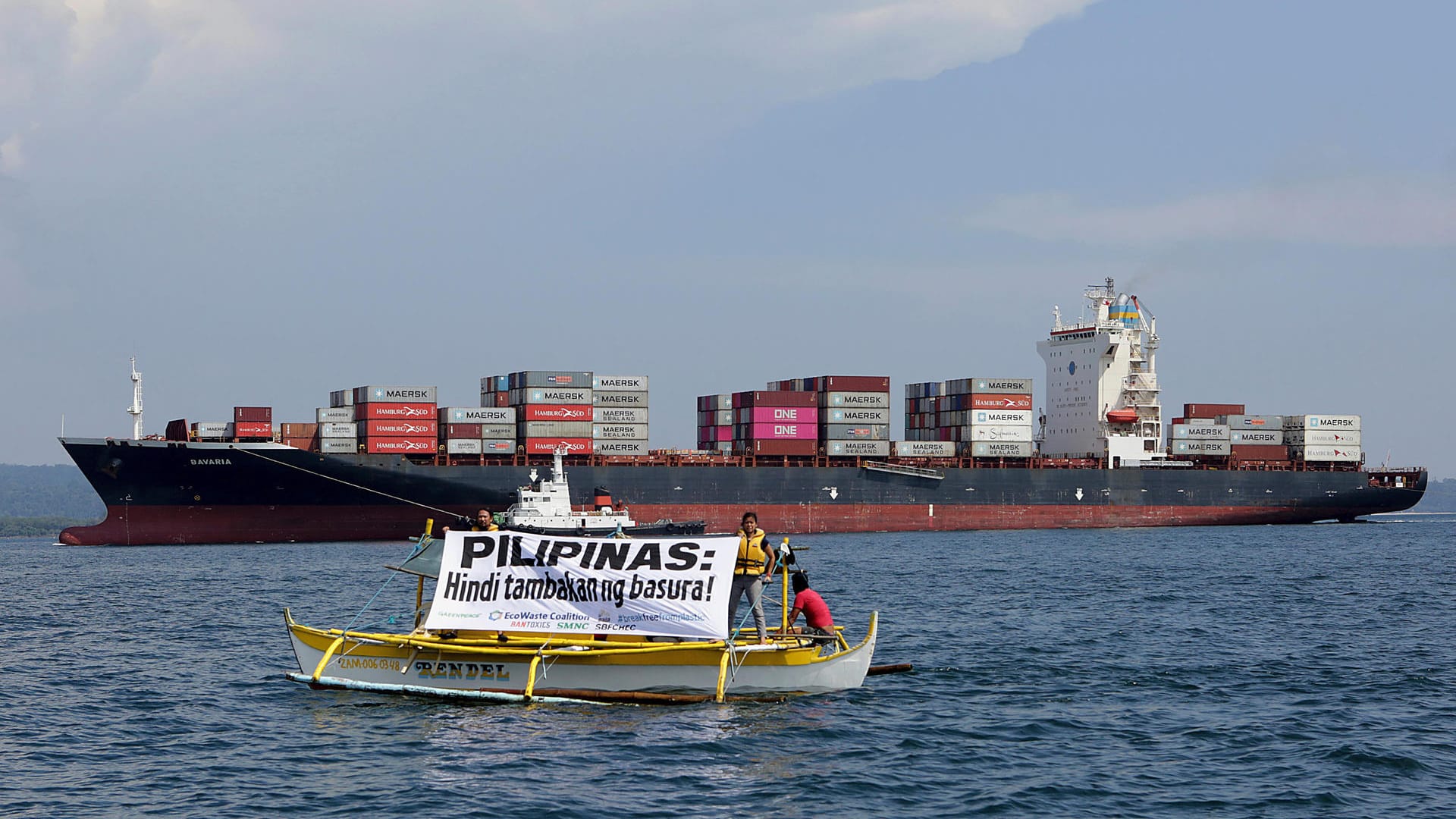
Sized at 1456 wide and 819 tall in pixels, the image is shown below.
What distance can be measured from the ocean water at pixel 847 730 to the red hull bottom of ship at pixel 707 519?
29.0 metres

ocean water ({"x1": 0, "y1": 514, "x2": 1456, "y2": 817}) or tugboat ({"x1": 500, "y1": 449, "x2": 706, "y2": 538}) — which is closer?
ocean water ({"x1": 0, "y1": 514, "x2": 1456, "y2": 817})

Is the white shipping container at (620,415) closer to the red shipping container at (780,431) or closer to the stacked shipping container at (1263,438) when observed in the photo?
the red shipping container at (780,431)

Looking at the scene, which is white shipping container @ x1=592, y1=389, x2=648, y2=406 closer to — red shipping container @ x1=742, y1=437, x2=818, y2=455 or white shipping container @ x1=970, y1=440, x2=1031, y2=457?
red shipping container @ x1=742, y1=437, x2=818, y2=455

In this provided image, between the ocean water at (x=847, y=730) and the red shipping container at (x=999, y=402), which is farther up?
the red shipping container at (x=999, y=402)

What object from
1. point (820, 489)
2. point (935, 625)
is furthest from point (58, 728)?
point (820, 489)

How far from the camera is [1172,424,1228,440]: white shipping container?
3374 inches

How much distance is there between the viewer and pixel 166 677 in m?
23.7

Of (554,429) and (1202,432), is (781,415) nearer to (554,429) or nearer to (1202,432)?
(554,429)

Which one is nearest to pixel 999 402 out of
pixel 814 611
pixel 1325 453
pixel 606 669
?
pixel 1325 453

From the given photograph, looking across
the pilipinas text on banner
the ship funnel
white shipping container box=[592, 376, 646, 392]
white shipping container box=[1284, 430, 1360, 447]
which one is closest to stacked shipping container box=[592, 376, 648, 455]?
white shipping container box=[592, 376, 646, 392]

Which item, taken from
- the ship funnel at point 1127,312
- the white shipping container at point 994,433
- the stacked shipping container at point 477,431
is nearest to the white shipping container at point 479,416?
the stacked shipping container at point 477,431

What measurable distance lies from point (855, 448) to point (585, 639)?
57.0 m

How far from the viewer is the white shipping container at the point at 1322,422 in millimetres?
87250

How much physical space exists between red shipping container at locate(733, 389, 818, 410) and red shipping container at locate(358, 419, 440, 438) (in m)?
18.7
